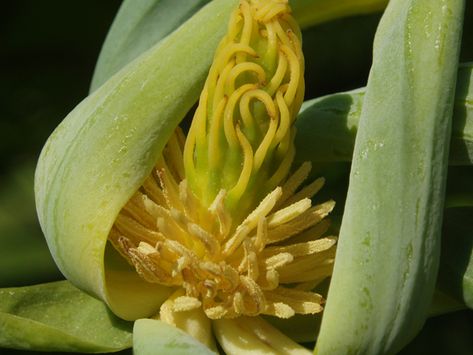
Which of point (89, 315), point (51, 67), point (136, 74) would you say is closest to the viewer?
point (136, 74)

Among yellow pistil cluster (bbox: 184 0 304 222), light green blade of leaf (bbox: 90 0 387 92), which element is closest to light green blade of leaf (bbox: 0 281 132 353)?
yellow pistil cluster (bbox: 184 0 304 222)

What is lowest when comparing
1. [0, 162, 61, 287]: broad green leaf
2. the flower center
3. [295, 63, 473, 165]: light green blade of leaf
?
[0, 162, 61, 287]: broad green leaf

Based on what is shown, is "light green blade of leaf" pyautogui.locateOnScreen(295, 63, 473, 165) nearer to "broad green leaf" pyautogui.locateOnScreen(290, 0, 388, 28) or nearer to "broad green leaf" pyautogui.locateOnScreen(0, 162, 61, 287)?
"broad green leaf" pyautogui.locateOnScreen(290, 0, 388, 28)

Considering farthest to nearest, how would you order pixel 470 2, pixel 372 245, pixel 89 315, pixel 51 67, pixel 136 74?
pixel 51 67
pixel 470 2
pixel 89 315
pixel 136 74
pixel 372 245

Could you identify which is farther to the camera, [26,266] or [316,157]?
[26,266]

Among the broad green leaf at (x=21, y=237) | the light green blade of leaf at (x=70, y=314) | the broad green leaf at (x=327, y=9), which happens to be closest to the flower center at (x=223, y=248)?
the light green blade of leaf at (x=70, y=314)

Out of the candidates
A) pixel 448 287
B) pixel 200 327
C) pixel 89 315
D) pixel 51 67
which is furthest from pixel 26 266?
pixel 448 287

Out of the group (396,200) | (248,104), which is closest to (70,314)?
(248,104)

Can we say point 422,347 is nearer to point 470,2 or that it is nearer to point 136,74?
point 470,2
